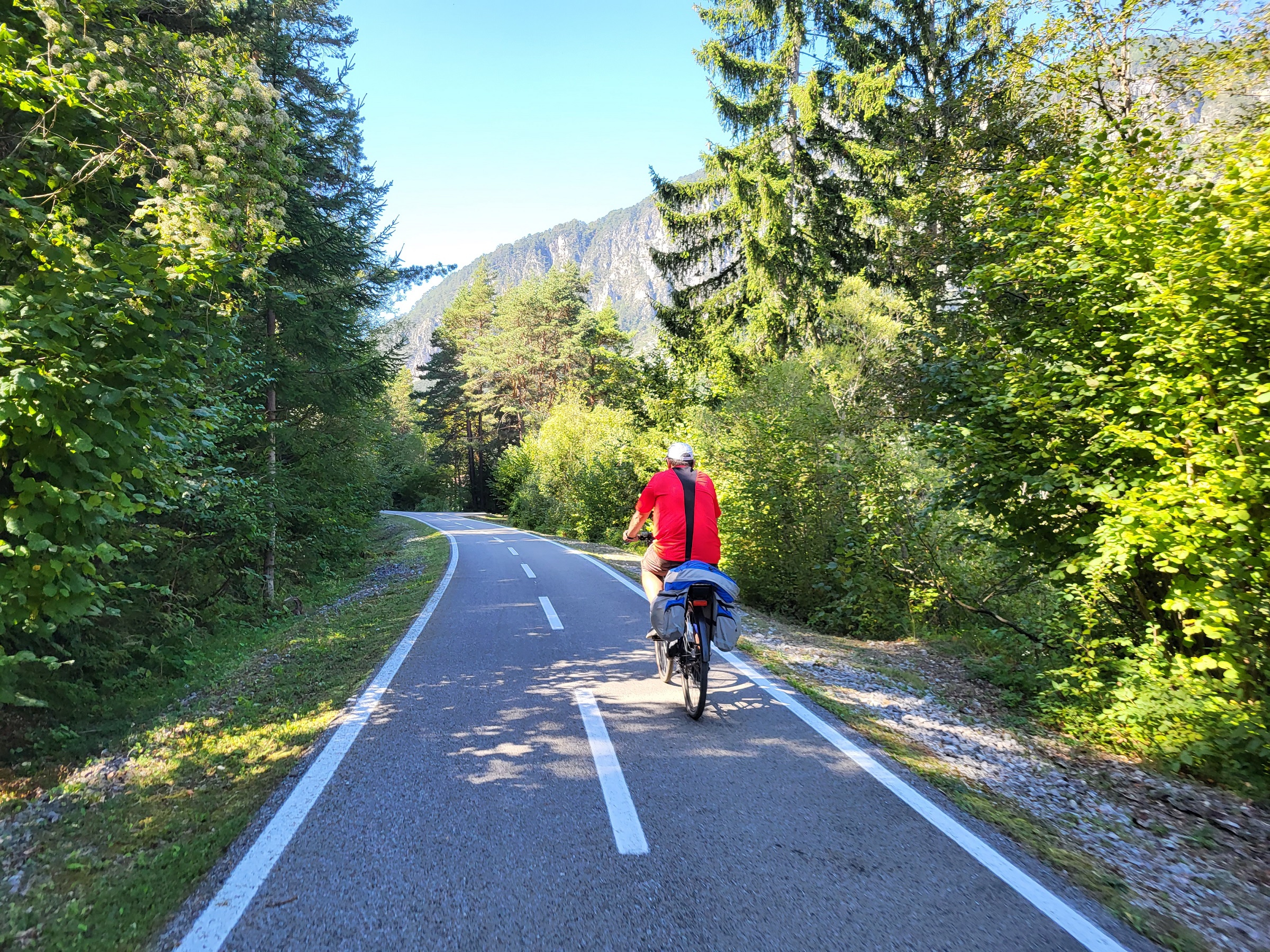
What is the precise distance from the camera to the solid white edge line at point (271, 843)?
2678 millimetres

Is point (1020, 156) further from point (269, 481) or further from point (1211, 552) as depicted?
point (269, 481)

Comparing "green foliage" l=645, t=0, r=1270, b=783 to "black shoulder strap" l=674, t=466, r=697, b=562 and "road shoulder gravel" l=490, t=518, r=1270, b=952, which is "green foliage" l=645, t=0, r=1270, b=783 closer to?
"road shoulder gravel" l=490, t=518, r=1270, b=952

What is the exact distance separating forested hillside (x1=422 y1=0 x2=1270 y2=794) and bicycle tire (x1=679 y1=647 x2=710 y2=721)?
305cm

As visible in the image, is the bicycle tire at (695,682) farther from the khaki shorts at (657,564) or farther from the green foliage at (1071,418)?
the green foliage at (1071,418)

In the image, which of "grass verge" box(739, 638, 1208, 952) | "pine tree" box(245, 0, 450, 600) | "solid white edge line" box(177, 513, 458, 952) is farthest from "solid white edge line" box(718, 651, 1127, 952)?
"pine tree" box(245, 0, 450, 600)

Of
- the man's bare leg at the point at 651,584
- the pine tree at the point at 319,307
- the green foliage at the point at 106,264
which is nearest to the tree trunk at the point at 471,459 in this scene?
the pine tree at the point at 319,307

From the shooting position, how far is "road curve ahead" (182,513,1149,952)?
2697mm

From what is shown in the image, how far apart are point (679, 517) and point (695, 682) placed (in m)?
1.42

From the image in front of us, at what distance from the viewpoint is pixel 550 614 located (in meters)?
9.70

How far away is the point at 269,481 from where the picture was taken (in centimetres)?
→ 1216

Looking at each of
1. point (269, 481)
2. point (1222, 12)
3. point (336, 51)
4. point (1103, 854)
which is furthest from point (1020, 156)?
point (336, 51)

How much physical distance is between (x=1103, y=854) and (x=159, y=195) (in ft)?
25.5

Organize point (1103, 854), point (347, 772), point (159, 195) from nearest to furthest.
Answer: point (1103, 854) → point (347, 772) → point (159, 195)

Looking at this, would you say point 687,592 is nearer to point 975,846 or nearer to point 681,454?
point 681,454
